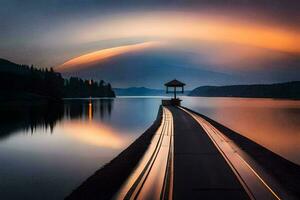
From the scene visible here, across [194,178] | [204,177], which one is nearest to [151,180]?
[194,178]

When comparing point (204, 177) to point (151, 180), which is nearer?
point (151, 180)

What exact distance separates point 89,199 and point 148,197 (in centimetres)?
185

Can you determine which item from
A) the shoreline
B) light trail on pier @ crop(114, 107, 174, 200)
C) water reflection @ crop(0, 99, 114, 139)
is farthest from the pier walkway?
water reflection @ crop(0, 99, 114, 139)

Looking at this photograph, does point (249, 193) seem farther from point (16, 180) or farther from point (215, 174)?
point (16, 180)

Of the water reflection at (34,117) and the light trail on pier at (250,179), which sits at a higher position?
the light trail on pier at (250,179)

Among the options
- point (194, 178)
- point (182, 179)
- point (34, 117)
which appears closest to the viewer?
point (182, 179)

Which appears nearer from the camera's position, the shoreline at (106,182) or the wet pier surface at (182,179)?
the wet pier surface at (182,179)

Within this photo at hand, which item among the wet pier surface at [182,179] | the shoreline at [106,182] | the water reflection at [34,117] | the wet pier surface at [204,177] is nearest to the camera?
the wet pier surface at [204,177]

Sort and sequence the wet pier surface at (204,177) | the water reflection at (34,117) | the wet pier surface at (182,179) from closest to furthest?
the wet pier surface at (204,177) < the wet pier surface at (182,179) < the water reflection at (34,117)

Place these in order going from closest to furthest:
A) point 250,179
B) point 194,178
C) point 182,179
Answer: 1. point 182,179
2. point 194,178
3. point 250,179

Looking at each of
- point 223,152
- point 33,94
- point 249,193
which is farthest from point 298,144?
point 33,94

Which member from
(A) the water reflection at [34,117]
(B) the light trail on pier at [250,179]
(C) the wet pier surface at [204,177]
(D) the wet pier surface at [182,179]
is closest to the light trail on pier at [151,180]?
(D) the wet pier surface at [182,179]

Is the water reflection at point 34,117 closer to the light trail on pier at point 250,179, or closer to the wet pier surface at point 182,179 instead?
the wet pier surface at point 182,179

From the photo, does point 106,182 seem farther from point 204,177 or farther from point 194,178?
point 204,177
